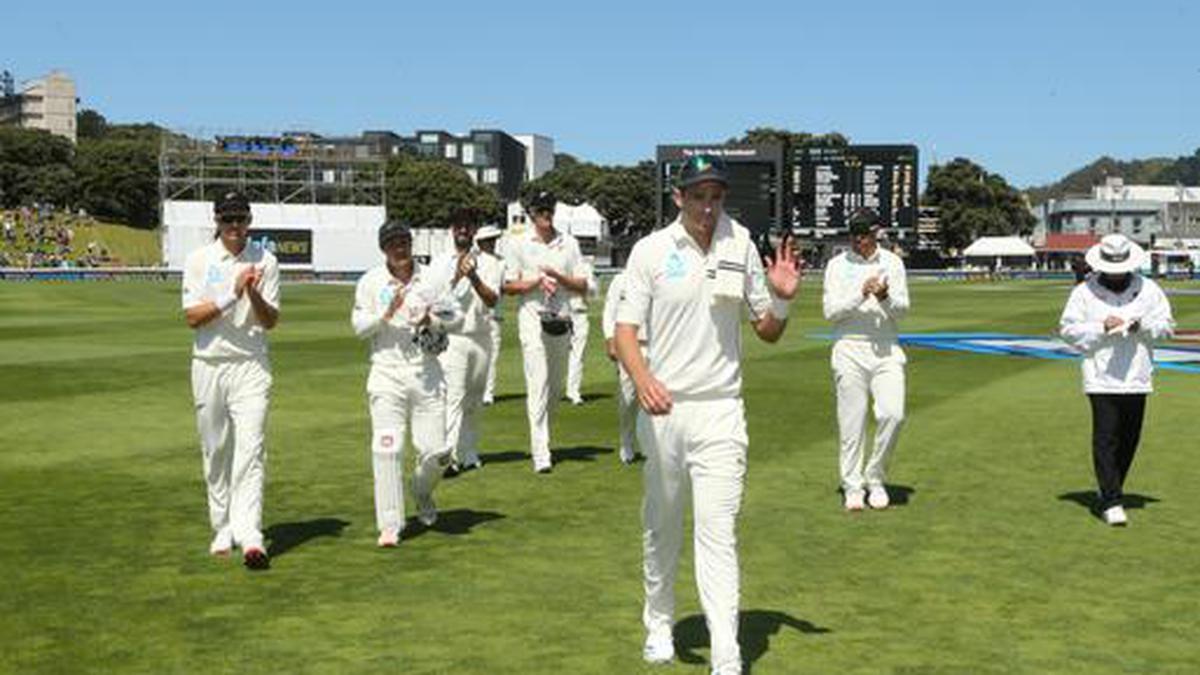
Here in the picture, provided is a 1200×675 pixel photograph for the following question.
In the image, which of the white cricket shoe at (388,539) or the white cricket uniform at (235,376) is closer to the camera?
the white cricket uniform at (235,376)

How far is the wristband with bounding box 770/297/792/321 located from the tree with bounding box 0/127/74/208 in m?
152

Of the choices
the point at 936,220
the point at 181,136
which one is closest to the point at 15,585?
the point at 181,136

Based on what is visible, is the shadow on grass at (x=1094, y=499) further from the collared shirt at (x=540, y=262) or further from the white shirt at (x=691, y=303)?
the white shirt at (x=691, y=303)

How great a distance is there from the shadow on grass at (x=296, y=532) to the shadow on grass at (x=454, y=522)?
48 cm

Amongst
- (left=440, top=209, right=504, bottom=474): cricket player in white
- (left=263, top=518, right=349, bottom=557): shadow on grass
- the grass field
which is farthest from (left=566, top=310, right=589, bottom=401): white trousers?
(left=263, top=518, right=349, bottom=557): shadow on grass

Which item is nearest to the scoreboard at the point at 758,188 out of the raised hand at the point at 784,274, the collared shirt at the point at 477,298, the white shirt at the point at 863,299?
the collared shirt at the point at 477,298

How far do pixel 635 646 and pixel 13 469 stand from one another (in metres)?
7.47

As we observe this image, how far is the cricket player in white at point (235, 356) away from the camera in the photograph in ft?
25.6

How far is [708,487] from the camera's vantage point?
18.5 feet

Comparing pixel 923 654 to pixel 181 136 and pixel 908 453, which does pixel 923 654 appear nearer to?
pixel 908 453

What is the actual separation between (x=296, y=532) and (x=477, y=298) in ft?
8.74

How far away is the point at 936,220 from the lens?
136m

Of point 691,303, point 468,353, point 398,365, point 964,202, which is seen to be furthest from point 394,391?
point 964,202

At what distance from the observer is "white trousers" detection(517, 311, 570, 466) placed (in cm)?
1143
